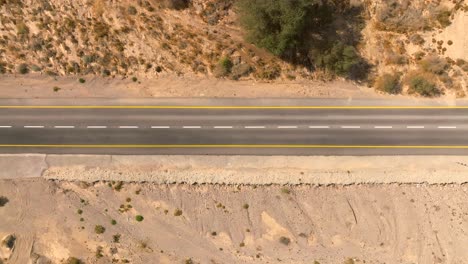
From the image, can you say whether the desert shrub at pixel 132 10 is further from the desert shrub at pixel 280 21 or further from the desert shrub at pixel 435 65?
the desert shrub at pixel 435 65

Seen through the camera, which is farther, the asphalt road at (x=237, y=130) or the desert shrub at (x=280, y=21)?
the asphalt road at (x=237, y=130)

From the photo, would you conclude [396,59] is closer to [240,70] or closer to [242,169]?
[240,70]

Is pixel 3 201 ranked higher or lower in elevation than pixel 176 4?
lower

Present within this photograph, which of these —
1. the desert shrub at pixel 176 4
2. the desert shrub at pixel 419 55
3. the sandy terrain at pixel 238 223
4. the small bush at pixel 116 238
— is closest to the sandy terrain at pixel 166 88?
the desert shrub at pixel 419 55

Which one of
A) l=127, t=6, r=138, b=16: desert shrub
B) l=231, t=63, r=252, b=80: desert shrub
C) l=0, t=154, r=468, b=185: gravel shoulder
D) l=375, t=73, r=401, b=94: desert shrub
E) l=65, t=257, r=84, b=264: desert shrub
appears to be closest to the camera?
l=65, t=257, r=84, b=264: desert shrub

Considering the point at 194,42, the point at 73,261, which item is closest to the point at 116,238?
the point at 73,261

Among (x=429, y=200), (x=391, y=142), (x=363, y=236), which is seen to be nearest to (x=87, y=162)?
(x=363, y=236)

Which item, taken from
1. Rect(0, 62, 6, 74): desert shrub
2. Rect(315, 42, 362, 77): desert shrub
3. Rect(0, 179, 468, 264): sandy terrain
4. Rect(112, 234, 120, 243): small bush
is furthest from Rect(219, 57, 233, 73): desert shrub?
Rect(0, 62, 6, 74): desert shrub

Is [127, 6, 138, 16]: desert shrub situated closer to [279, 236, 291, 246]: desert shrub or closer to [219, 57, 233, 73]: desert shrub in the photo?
[219, 57, 233, 73]: desert shrub
